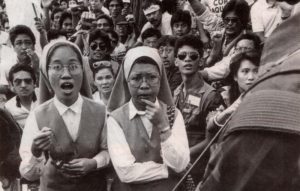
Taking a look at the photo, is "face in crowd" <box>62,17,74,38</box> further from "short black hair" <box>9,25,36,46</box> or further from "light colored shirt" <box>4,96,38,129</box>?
"light colored shirt" <box>4,96,38,129</box>

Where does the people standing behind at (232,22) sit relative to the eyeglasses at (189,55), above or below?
above

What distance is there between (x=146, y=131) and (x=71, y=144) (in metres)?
0.32

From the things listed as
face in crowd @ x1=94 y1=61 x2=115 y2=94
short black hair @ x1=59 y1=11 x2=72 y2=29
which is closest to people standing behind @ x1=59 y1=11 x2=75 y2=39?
short black hair @ x1=59 y1=11 x2=72 y2=29

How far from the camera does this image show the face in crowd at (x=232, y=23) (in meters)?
3.34

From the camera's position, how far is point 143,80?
2270 millimetres

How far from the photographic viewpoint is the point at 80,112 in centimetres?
242

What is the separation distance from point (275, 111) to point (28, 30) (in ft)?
10.7

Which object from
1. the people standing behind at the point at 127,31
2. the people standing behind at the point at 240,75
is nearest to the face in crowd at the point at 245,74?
the people standing behind at the point at 240,75

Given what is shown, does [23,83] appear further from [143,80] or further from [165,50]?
[143,80]

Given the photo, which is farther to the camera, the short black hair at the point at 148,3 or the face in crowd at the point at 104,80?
the short black hair at the point at 148,3

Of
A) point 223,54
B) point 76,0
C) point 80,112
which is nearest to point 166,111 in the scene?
point 80,112

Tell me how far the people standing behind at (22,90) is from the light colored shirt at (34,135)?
76 centimetres

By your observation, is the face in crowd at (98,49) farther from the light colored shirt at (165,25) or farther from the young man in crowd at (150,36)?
the light colored shirt at (165,25)

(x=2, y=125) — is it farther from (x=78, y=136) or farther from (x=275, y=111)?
(x=275, y=111)
